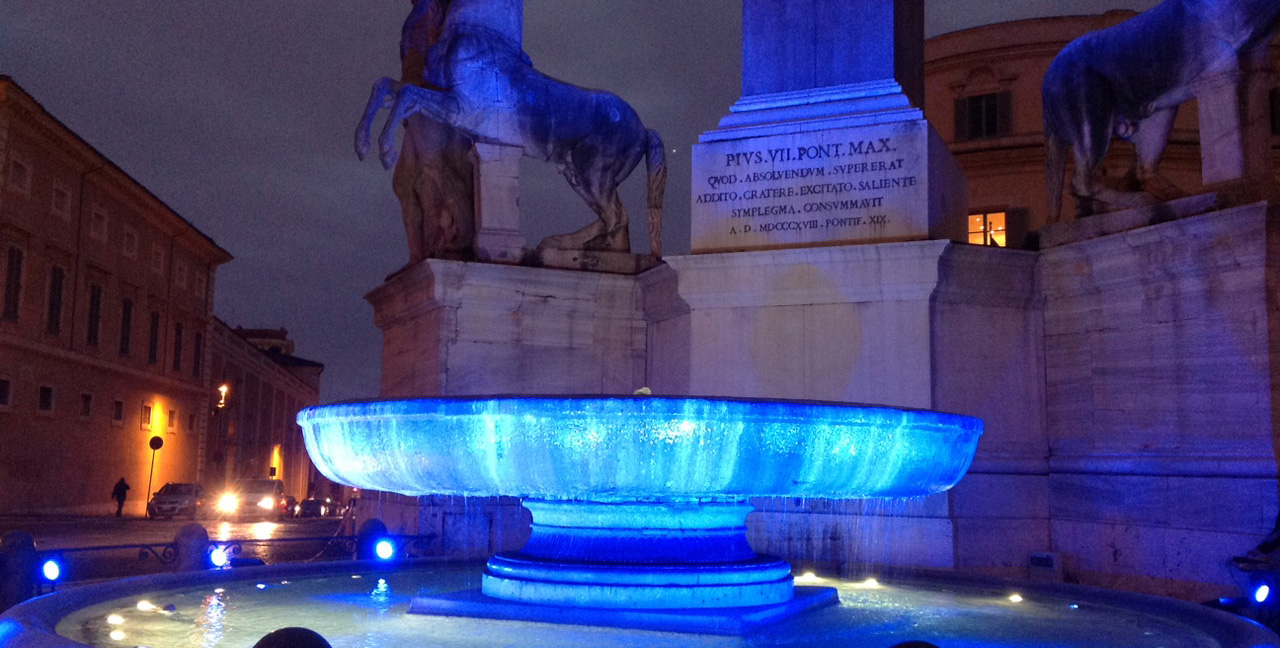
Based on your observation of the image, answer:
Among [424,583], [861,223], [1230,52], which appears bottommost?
[424,583]

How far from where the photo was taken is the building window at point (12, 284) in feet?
103

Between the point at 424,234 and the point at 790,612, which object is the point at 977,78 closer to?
the point at 424,234

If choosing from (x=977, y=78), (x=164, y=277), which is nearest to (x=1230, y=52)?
(x=977, y=78)

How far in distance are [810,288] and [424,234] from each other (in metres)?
4.34

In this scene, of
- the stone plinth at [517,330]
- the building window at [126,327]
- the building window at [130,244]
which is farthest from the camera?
the building window at [130,244]

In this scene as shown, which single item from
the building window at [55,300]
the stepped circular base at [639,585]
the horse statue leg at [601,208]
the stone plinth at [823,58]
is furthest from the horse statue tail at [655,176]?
the building window at [55,300]

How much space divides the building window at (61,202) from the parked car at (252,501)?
30.0 ft

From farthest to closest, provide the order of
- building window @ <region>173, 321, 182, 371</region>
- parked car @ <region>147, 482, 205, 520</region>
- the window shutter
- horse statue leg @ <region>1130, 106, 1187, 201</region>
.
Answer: building window @ <region>173, 321, 182, 371</region>, parked car @ <region>147, 482, 205, 520</region>, the window shutter, horse statue leg @ <region>1130, 106, 1187, 201</region>

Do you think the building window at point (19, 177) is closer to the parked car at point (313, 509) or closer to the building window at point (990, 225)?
the parked car at point (313, 509)

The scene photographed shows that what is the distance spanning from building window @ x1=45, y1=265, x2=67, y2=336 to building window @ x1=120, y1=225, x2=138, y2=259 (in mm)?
4911

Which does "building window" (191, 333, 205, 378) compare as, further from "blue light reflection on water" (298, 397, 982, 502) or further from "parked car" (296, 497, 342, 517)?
"blue light reflection on water" (298, 397, 982, 502)

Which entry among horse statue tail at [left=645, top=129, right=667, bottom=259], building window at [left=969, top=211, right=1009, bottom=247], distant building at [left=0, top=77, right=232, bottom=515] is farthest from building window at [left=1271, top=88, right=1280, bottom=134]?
distant building at [left=0, top=77, right=232, bottom=515]

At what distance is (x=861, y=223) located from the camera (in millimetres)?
9297

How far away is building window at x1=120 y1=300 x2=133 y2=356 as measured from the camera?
3950cm
